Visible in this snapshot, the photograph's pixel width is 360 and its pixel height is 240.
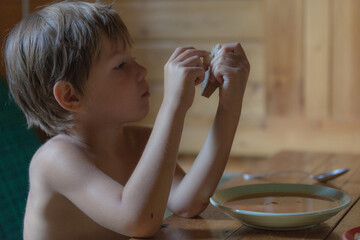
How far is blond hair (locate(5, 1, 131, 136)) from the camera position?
38.5 inches

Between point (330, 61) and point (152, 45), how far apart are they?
3.04 ft

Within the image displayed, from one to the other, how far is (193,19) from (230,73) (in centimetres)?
201

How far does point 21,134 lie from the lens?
4.80 feet

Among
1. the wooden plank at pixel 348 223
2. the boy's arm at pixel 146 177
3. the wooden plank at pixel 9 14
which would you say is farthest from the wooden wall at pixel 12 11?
the wooden plank at pixel 348 223

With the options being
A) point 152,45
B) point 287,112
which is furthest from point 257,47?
point 152,45

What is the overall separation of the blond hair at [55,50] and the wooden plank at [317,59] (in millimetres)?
1794

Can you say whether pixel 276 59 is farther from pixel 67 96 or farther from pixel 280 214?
pixel 280 214

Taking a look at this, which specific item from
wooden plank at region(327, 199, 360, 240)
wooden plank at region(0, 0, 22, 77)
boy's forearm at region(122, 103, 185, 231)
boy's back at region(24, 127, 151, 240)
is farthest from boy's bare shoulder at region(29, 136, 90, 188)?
wooden plank at region(0, 0, 22, 77)

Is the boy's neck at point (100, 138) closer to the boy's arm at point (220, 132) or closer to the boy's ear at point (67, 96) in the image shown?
the boy's ear at point (67, 96)

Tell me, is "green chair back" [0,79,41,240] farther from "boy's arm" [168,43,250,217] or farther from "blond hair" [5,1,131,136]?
"boy's arm" [168,43,250,217]

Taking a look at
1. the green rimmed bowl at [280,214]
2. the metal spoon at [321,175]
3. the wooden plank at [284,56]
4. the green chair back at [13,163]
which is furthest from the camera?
the wooden plank at [284,56]

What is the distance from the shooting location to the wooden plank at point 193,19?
2820mm

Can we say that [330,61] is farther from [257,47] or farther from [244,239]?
[244,239]

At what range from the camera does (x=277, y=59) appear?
2781 mm
